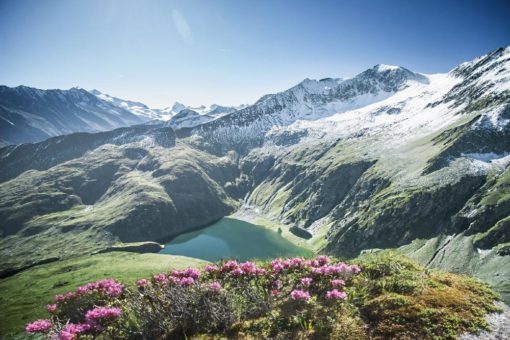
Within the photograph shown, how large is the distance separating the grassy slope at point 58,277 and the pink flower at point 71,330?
169ft

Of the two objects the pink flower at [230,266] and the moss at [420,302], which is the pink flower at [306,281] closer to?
the moss at [420,302]

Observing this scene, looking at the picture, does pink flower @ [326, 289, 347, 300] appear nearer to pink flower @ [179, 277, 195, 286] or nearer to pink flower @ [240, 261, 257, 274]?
pink flower @ [240, 261, 257, 274]

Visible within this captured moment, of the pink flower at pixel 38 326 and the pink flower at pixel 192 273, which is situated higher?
the pink flower at pixel 192 273

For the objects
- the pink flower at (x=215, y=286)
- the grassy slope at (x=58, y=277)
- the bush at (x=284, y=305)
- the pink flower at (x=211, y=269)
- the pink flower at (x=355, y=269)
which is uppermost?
the pink flower at (x=355, y=269)

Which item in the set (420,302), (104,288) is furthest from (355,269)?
(104,288)

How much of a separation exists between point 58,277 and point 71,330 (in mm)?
140611

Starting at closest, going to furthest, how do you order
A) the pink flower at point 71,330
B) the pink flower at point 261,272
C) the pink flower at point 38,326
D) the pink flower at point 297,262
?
the pink flower at point 71,330 < the pink flower at point 38,326 < the pink flower at point 261,272 < the pink flower at point 297,262

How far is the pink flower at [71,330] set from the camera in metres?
10.8

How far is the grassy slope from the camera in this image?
2938 inches

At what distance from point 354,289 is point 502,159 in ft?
591

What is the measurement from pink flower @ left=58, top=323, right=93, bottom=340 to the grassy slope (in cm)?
5160

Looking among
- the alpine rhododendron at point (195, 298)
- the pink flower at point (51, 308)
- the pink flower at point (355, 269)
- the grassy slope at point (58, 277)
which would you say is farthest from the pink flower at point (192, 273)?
the grassy slope at point (58, 277)

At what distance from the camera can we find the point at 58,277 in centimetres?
12625

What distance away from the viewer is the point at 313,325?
1241 cm
